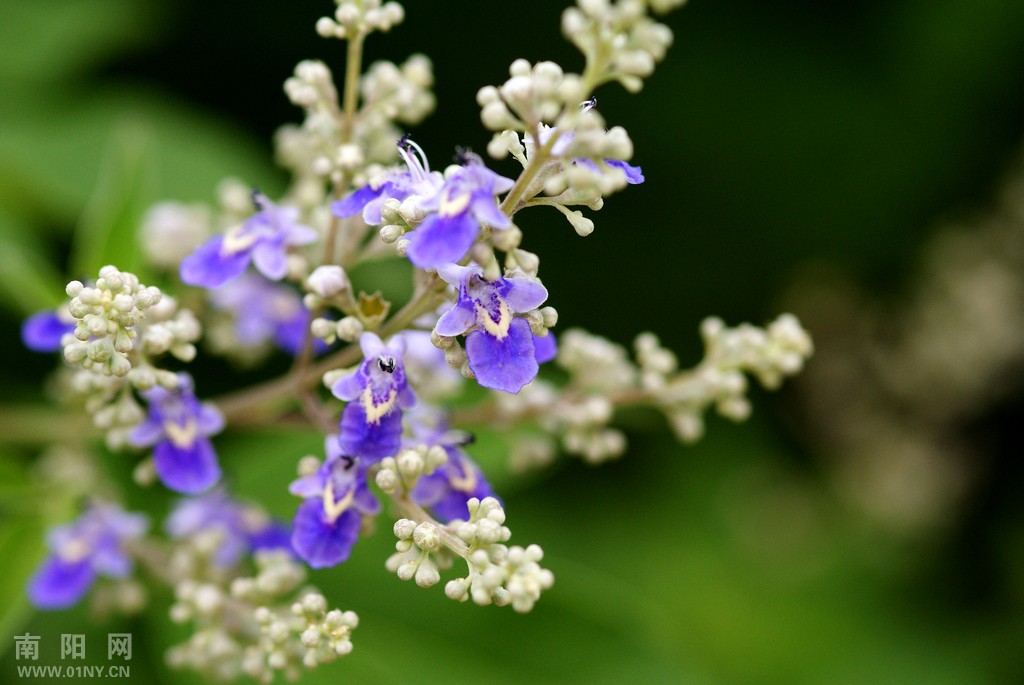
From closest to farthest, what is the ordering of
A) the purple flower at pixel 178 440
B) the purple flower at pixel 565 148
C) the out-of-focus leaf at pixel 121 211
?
the purple flower at pixel 565 148
the purple flower at pixel 178 440
the out-of-focus leaf at pixel 121 211

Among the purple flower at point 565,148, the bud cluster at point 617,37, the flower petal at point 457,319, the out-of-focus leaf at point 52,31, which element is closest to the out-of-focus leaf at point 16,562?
the flower petal at point 457,319

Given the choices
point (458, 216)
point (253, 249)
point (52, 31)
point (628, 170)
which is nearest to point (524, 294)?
point (458, 216)

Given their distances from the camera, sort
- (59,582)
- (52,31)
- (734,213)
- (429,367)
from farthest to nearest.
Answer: (734,213) → (52,31) → (429,367) → (59,582)

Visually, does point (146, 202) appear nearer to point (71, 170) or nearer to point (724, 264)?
point (71, 170)

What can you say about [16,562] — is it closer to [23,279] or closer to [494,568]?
[23,279]

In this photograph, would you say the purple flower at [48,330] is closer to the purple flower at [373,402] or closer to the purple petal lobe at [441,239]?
the purple flower at [373,402]

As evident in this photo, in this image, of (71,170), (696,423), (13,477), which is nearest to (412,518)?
(696,423)
